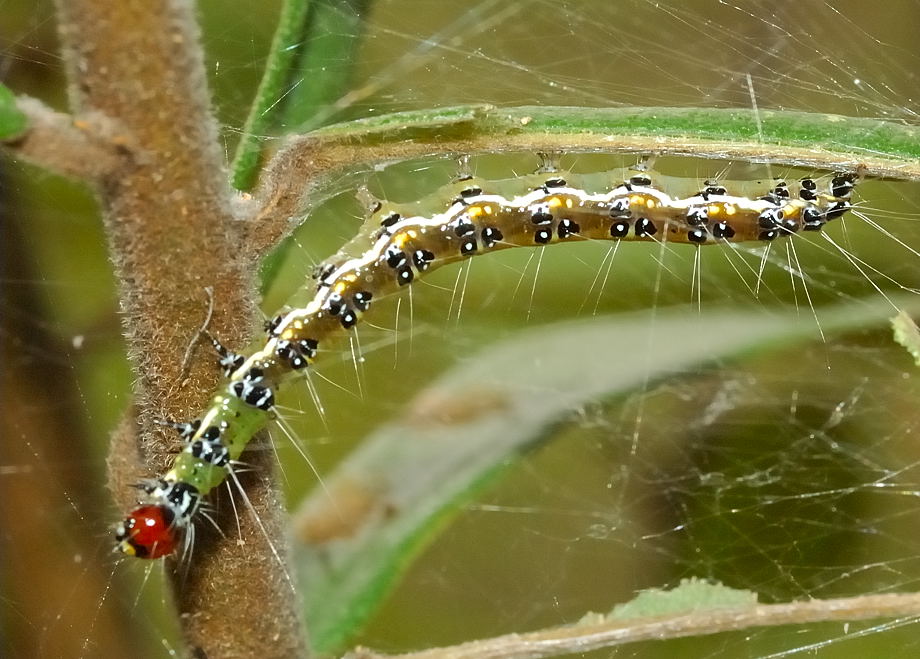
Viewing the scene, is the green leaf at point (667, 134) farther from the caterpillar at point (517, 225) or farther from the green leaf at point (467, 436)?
the green leaf at point (467, 436)

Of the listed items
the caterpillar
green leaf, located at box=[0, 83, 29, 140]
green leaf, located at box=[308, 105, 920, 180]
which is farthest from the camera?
the caterpillar

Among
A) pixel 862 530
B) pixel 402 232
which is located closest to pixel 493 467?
pixel 402 232

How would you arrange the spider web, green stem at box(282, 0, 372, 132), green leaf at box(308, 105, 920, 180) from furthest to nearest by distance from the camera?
1. the spider web
2. green stem at box(282, 0, 372, 132)
3. green leaf at box(308, 105, 920, 180)

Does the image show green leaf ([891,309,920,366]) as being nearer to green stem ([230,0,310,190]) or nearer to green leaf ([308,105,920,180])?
green leaf ([308,105,920,180])

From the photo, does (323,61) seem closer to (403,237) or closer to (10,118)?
(403,237)

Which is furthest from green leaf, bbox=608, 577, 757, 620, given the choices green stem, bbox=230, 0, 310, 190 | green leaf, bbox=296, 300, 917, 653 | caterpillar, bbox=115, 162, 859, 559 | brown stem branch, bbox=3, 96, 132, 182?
brown stem branch, bbox=3, 96, 132, 182

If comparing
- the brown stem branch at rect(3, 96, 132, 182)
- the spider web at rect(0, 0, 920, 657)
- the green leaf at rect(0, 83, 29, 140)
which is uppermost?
the green leaf at rect(0, 83, 29, 140)

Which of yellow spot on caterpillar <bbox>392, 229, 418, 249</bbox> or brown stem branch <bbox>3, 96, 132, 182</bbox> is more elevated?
brown stem branch <bbox>3, 96, 132, 182</bbox>

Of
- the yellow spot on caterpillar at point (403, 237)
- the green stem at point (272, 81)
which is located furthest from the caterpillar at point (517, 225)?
the green stem at point (272, 81)
